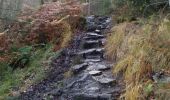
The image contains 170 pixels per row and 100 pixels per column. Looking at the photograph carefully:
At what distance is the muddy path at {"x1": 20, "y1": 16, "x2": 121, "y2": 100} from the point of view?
8.06 meters

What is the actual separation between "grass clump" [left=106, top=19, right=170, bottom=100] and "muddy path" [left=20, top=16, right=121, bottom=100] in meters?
0.37

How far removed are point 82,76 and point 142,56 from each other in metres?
1.79

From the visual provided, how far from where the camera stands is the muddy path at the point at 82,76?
806cm

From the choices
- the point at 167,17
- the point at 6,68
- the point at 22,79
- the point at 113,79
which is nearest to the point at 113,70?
the point at 113,79

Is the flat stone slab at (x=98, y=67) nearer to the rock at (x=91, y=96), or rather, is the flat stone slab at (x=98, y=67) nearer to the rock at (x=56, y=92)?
the rock at (x=56, y=92)

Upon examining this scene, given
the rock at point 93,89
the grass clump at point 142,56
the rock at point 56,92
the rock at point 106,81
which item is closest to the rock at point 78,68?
the grass clump at point 142,56

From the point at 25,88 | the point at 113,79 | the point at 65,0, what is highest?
the point at 65,0

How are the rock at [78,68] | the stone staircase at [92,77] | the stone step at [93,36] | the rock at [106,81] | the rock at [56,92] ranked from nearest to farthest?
the stone staircase at [92,77] → the rock at [106,81] → the rock at [56,92] → the rock at [78,68] → the stone step at [93,36]

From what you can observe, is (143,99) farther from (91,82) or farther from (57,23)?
(57,23)

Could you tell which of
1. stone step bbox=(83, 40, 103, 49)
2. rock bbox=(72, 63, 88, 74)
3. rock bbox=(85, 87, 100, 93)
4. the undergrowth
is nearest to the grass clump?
rock bbox=(85, 87, 100, 93)

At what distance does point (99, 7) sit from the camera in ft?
50.3

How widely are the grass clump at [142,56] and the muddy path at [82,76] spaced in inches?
14.6

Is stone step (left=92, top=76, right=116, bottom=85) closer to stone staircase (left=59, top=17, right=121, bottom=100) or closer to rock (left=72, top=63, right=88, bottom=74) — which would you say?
stone staircase (left=59, top=17, right=121, bottom=100)

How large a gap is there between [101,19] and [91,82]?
5.73 m
